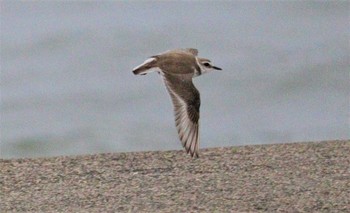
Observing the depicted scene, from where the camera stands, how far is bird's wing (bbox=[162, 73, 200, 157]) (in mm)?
5047

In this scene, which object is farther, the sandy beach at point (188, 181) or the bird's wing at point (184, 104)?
the bird's wing at point (184, 104)

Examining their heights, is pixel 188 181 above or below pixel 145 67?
below

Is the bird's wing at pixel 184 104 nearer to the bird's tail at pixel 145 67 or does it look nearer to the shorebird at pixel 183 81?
the shorebird at pixel 183 81

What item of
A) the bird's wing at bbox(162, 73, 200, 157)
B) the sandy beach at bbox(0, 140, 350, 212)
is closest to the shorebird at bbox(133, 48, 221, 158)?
the bird's wing at bbox(162, 73, 200, 157)

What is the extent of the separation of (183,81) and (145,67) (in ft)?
0.87

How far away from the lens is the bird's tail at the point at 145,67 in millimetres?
4852

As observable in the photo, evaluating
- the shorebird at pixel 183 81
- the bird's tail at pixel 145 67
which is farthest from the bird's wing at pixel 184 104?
the bird's tail at pixel 145 67

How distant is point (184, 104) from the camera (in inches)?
203

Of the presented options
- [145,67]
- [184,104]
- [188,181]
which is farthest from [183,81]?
[188,181]

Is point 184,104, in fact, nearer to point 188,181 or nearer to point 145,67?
point 145,67

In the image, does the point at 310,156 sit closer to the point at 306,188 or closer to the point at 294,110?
the point at 306,188

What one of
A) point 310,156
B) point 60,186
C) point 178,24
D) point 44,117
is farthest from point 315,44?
point 60,186

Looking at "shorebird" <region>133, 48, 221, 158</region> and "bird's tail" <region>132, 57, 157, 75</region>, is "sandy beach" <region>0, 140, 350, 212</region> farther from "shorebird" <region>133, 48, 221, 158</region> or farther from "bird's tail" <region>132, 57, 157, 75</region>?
"bird's tail" <region>132, 57, 157, 75</region>

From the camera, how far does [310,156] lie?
5070mm
